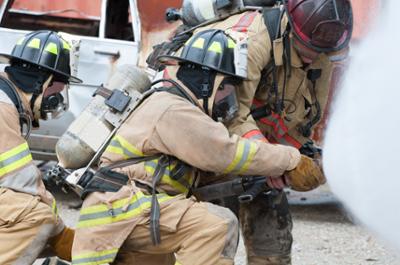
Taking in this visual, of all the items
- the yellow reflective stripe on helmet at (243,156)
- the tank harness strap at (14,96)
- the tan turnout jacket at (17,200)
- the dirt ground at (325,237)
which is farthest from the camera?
the dirt ground at (325,237)

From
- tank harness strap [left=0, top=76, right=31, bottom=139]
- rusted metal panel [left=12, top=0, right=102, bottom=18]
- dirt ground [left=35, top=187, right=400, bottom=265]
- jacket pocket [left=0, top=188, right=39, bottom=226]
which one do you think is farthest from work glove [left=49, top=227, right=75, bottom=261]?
rusted metal panel [left=12, top=0, right=102, bottom=18]

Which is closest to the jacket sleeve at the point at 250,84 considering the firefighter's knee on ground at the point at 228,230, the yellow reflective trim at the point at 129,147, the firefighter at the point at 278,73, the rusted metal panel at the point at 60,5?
the firefighter at the point at 278,73

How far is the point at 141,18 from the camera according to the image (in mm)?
6734

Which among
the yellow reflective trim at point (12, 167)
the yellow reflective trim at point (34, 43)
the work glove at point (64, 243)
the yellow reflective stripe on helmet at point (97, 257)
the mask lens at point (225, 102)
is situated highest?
the yellow reflective trim at point (34, 43)

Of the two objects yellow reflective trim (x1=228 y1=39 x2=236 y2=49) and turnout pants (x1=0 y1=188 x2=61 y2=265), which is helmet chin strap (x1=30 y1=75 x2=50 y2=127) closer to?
turnout pants (x1=0 y1=188 x2=61 y2=265)

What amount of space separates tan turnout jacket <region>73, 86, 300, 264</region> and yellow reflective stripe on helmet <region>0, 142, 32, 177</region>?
0.40 m

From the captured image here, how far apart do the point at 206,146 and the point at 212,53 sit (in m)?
0.48

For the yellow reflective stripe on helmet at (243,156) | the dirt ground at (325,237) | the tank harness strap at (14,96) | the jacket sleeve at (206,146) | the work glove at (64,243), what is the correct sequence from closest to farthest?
the jacket sleeve at (206,146) → the yellow reflective stripe on helmet at (243,156) → the tank harness strap at (14,96) → the work glove at (64,243) → the dirt ground at (325,237)

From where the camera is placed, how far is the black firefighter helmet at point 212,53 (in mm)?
3955

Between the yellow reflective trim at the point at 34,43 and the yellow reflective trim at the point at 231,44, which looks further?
the yellow reflective trim at the point at 34,43

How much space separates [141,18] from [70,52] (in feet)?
7.56

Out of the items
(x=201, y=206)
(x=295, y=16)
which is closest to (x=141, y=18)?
(x=295, y=16)

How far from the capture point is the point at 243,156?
3.87m

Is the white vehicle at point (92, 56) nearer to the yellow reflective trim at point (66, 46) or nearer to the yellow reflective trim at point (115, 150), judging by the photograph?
the yellow reflective trim at point (66, 46)
